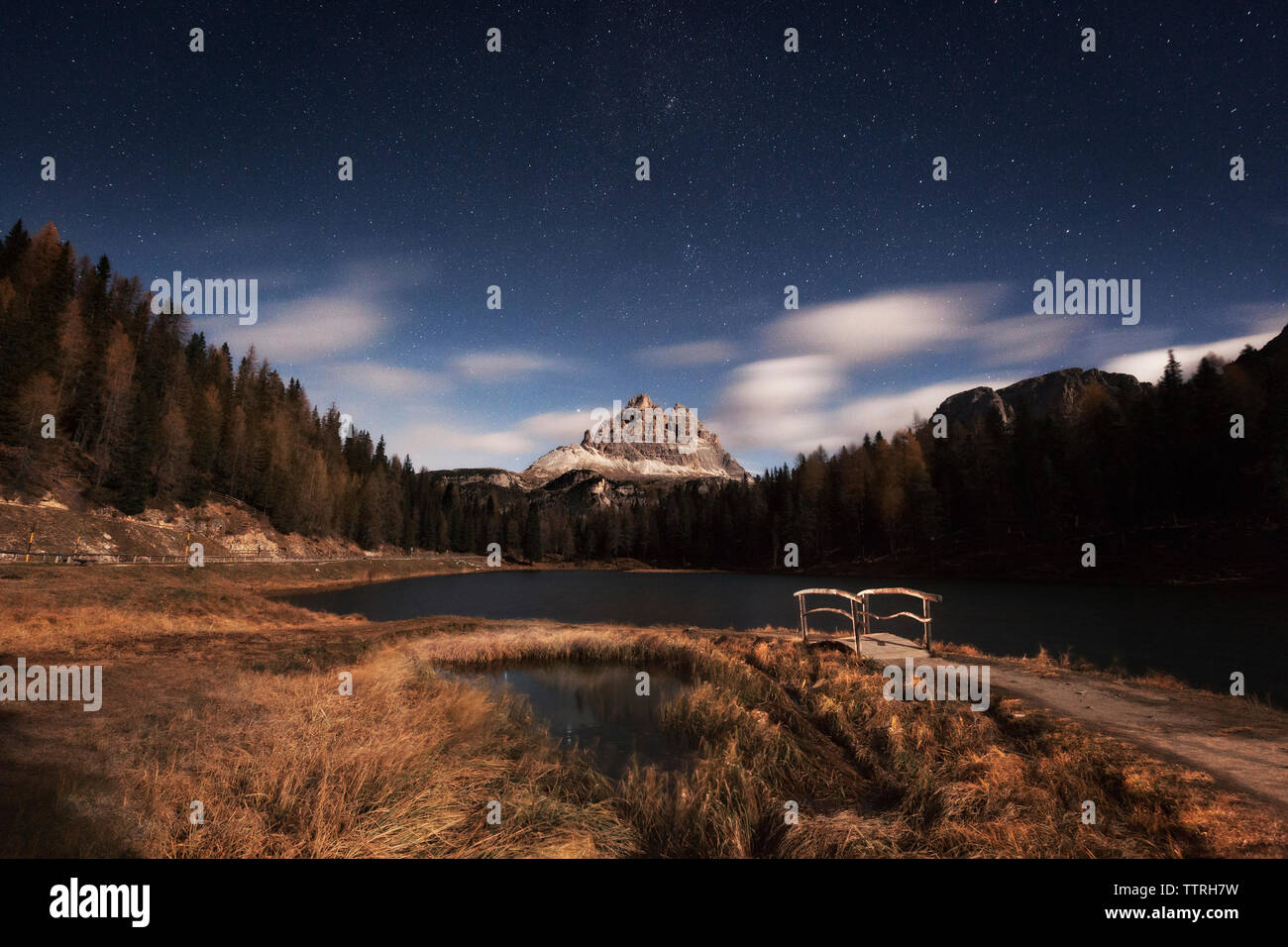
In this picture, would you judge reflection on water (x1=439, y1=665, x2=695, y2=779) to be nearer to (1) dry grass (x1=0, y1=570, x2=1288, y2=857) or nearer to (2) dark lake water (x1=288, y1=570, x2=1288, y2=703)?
(1) dry grass (x1=0, y1=570, x2=1288, y2=857)

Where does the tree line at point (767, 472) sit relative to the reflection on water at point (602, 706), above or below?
above

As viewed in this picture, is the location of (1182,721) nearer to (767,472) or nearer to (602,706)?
(602,706)

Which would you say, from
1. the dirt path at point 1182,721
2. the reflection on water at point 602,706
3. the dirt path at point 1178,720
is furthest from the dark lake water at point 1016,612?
the reflection on water at point 602,706

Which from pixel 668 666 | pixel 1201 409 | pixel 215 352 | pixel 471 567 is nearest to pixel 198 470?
pixel 215 352

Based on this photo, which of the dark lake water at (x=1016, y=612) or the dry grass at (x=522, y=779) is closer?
the dry grass at (x=522, y=779)

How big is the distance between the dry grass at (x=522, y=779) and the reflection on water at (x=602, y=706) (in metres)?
0.93

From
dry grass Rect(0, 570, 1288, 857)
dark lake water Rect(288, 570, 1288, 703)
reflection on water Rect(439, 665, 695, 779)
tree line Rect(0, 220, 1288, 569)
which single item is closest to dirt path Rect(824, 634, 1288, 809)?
dry grass Rect(0, 570, 1288, 857)

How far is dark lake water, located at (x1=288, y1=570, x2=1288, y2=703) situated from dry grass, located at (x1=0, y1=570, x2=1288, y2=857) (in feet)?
49.8

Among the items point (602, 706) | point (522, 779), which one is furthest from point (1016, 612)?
point (522, 779)

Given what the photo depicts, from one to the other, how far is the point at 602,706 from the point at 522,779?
929 centimetres

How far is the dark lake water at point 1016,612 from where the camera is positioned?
25.4 meters

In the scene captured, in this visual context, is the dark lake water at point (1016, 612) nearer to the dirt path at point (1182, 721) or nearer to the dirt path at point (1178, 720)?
the dirt path at point (1178, 720)

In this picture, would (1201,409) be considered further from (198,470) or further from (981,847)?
(198,470)

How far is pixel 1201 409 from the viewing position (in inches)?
2480
